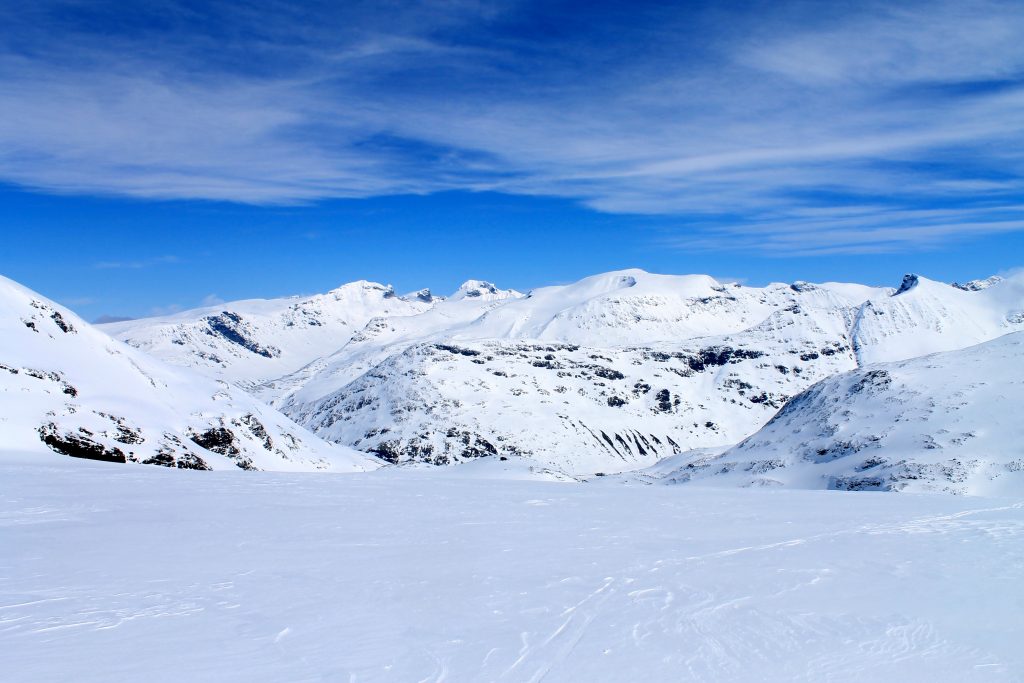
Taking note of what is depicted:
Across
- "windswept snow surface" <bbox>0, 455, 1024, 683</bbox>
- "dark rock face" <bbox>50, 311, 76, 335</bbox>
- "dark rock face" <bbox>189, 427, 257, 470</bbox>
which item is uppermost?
"dark rock face" <bbox>50, 311, 76, 335</bbox>

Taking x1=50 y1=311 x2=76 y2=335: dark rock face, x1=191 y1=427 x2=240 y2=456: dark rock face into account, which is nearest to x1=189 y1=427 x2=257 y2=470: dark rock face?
x1=191 y1=427 x2=240 y2=456: dark rock face

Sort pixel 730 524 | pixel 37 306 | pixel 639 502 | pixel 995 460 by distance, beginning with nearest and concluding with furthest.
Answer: pixel 730 524
pixel 639 502
pixel 37 306
pixel 995 460

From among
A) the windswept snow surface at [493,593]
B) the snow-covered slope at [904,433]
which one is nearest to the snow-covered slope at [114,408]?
the windswept snow surface at [493,593]

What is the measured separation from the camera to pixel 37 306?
203 ft

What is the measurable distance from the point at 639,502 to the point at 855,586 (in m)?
14.2

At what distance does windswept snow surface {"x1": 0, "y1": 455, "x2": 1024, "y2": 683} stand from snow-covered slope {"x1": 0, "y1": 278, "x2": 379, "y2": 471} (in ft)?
80.3

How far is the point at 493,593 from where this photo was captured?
1405 centimetres

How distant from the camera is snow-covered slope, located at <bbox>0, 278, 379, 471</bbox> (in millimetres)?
46625

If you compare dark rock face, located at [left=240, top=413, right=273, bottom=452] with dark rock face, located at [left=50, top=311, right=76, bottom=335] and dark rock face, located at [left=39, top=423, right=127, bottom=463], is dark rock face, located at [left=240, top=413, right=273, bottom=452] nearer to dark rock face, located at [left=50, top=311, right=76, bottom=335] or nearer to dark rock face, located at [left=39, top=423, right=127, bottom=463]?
dark rock face, located at [left=50, top=311, right=76, bottom=335]

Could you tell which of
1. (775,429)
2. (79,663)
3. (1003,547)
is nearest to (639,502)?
(1003,547)

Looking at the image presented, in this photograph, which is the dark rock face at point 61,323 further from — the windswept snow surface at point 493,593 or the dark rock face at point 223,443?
the windswept snow surface at point 493,593

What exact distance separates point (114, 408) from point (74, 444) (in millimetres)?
8790

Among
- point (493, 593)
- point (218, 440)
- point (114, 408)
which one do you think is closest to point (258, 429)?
point (218, 440)

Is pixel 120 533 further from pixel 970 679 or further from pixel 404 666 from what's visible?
pixel 970 679
